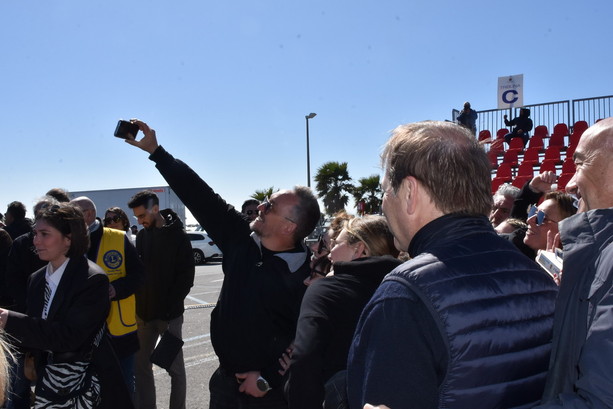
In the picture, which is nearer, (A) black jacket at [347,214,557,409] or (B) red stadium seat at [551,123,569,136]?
(A) black jacket at [347,214,557,409]

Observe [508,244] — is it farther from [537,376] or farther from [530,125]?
[530,125]

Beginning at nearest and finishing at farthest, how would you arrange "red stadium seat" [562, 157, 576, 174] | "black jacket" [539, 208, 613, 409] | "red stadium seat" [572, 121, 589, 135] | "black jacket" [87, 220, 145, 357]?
"black jacket" [539, 208, 613, 409], "black jacket" [87, 220, 145, 357], "red stadium seat" [562, 157, 576, 174], "red stadium seat" [572, 121, 589, 135]

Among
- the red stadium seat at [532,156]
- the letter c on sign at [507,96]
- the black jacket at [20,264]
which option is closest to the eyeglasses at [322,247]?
the black jacket at [20,264]

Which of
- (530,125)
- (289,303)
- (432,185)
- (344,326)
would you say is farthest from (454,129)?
(530,125)

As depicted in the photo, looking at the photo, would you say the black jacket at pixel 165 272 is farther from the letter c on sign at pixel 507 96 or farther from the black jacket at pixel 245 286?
the letter c on sign at pixel 507 96

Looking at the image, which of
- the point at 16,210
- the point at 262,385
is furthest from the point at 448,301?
the point at 16,210

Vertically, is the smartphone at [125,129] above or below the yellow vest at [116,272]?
above

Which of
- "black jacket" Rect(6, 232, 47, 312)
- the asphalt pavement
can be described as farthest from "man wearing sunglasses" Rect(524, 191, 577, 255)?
"black jacket" Rect(6, 232, 47, 312)

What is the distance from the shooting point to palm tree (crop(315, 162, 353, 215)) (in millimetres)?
30359

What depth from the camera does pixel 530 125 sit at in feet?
53.4

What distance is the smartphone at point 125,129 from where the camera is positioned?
276 cm

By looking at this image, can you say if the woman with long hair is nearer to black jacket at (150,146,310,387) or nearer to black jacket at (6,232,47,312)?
black jacket at (150,146,310,387)

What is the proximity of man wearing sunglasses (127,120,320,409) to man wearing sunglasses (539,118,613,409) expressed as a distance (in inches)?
64.8

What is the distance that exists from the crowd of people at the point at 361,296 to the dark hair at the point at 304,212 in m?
0.01
